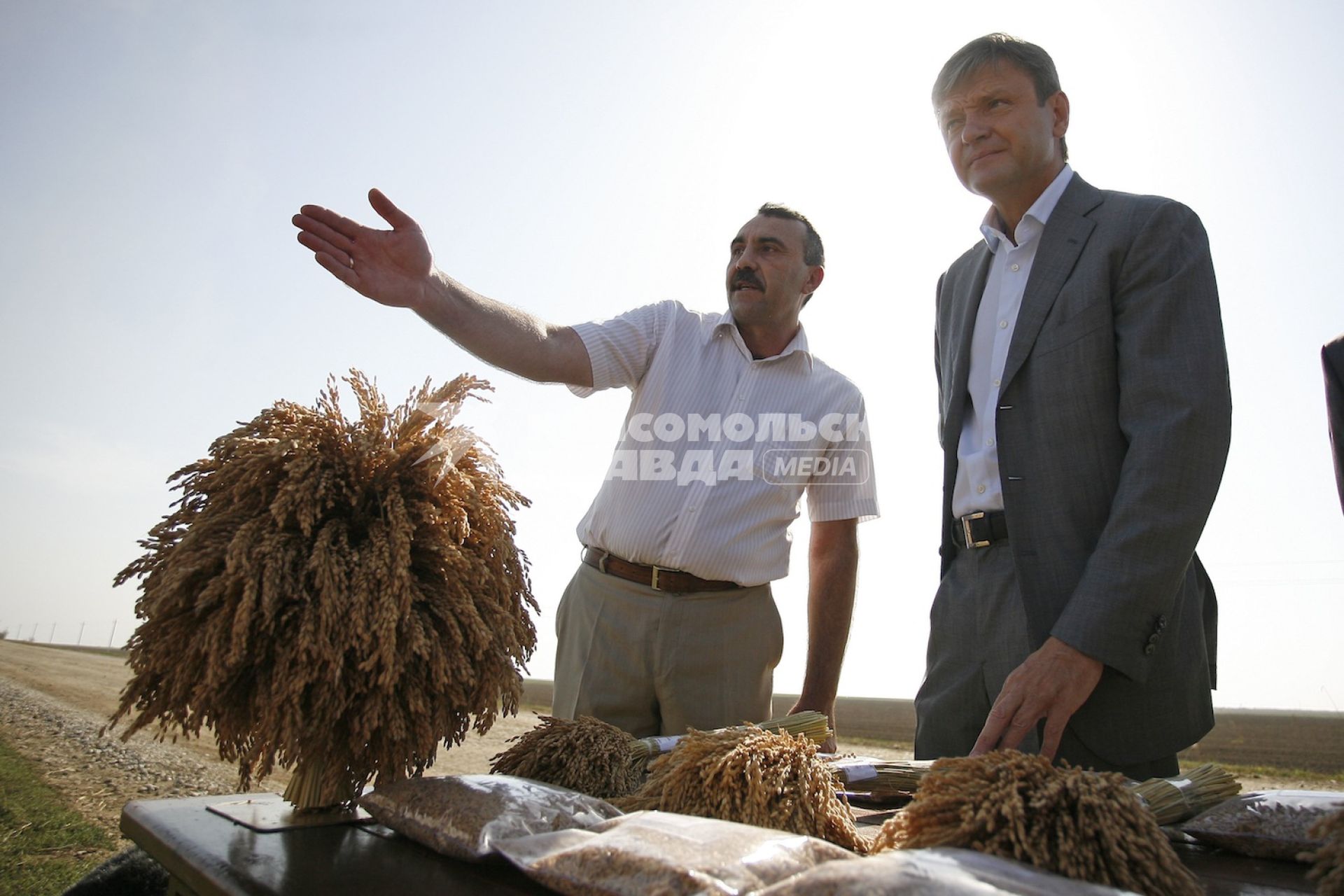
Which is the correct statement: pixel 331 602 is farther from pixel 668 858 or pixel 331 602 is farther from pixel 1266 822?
pixel 1266 822

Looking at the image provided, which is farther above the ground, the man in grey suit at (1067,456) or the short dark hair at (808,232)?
the short dark hair at (808,232)

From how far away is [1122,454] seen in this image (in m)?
2.10

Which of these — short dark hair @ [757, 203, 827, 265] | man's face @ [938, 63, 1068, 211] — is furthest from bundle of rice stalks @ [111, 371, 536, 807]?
short dark hair @ [757, 203, 827, 265]

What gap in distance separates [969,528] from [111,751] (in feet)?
37.2

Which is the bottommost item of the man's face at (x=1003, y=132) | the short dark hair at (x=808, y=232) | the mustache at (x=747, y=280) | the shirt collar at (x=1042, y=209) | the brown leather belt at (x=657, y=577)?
the brown leather belt at (x=657, y=577)

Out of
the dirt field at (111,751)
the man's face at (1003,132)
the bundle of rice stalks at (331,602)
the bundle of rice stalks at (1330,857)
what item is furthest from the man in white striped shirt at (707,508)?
the bundle of rice stalks at (1330,857)

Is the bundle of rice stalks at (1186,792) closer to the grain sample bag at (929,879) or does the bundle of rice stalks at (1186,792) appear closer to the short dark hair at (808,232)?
the grain sample bag at (929,879)

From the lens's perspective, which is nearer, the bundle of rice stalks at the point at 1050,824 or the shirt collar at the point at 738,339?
the bundle of rice stalks at the point at 1050,824

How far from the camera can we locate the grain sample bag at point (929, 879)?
79 centimetres

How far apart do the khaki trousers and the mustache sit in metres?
1.36

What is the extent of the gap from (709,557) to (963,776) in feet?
6.70

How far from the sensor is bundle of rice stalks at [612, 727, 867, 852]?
1.30 meters

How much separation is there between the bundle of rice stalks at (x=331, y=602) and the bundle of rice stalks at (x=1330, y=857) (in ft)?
3.99

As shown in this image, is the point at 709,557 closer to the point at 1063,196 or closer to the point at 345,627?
the point at 1063,196
